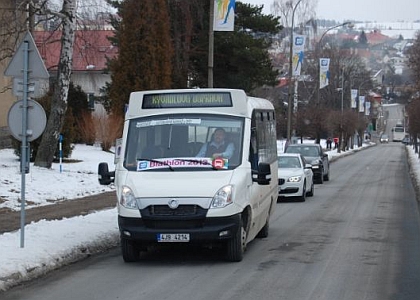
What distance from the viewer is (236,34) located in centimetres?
4269

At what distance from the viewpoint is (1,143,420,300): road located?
9.35 m

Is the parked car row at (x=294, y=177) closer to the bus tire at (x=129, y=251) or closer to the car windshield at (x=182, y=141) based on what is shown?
the car windshield at (x=182, y=141)

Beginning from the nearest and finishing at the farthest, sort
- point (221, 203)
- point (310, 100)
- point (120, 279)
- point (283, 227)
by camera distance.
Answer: point (120, 279) < point (221, 203) < point (283, 227) < point (310, 100)

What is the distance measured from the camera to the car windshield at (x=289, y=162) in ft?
83.0

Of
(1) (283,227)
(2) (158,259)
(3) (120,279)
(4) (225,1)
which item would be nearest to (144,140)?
(2) (158,259)

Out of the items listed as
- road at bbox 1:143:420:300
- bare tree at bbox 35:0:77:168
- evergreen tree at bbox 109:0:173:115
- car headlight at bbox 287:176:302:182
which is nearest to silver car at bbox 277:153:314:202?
car headlight at bbox 287:176:302:182

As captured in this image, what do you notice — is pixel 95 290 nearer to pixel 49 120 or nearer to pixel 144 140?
pixel 144 140

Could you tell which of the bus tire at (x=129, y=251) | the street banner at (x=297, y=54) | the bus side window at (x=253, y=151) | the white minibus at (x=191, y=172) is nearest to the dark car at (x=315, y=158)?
the street banner at (x=297, y=54)

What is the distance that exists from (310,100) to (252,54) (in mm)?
49630

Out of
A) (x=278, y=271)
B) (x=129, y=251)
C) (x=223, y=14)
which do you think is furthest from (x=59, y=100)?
(x=278, y=271)

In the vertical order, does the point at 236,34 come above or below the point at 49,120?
above

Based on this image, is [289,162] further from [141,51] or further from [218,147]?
[141,51]

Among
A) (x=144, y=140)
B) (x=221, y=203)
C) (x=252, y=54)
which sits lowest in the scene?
(x=221, y=203)

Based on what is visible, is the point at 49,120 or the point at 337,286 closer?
the point at 337,286
